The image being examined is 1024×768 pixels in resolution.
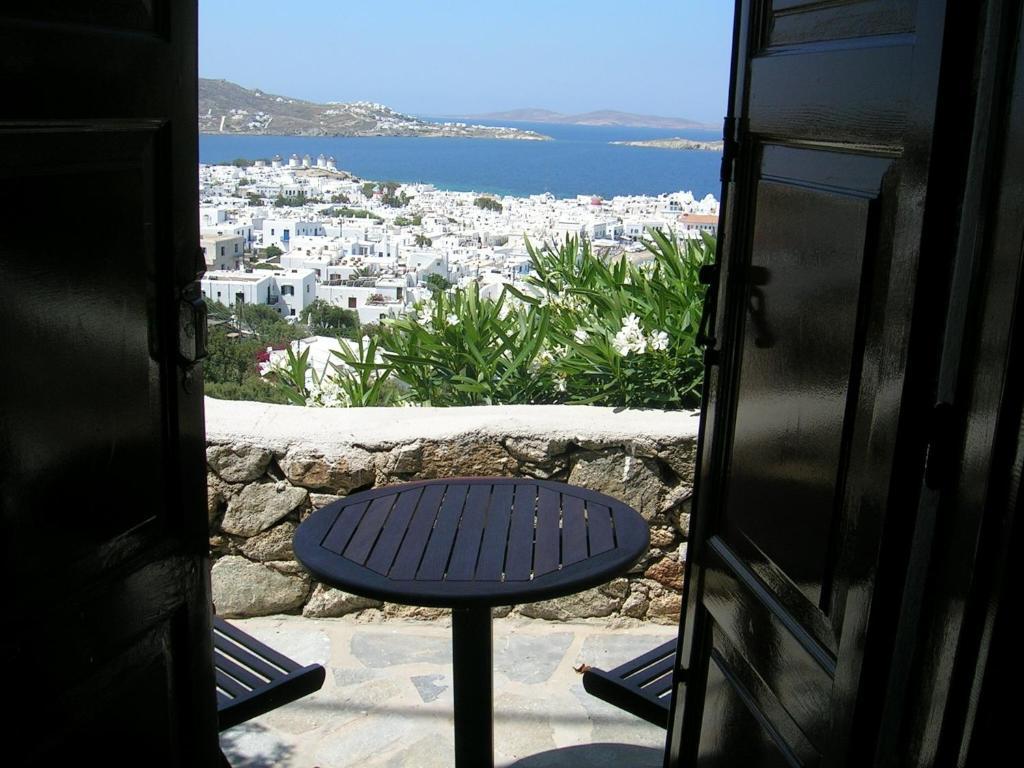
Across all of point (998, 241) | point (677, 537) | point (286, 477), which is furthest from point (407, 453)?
point (998, 241)

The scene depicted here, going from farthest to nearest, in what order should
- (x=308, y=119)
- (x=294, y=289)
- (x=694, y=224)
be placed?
(x=308, y=119)
(x=294, y=289)
(x=694, y=224)

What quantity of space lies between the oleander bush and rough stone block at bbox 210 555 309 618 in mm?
854

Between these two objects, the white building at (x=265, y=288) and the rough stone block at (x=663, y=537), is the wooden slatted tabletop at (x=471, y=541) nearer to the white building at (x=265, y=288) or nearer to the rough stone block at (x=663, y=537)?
the rough stone block at (x=663, y=537)

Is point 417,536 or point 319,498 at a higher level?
point 417,536

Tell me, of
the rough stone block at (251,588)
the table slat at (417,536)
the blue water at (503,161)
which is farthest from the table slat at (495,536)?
the blue water at (503,161)

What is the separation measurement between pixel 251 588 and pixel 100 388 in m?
2.22

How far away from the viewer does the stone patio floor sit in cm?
288

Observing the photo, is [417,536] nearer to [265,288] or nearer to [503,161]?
[265,288]

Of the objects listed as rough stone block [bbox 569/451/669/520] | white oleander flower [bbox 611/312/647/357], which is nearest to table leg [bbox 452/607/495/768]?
rough stone block [bbox 569/451/669/520]

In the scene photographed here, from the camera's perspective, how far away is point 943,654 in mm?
1072

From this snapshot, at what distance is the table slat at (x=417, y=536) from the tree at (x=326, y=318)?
90.7 inches

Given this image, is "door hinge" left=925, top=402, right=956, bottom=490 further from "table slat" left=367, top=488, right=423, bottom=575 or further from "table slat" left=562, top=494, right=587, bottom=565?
"table slat" left=367, top=488, right=423, bottom=575

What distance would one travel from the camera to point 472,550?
2277 millimetres

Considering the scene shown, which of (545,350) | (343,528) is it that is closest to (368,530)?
(343,528)
